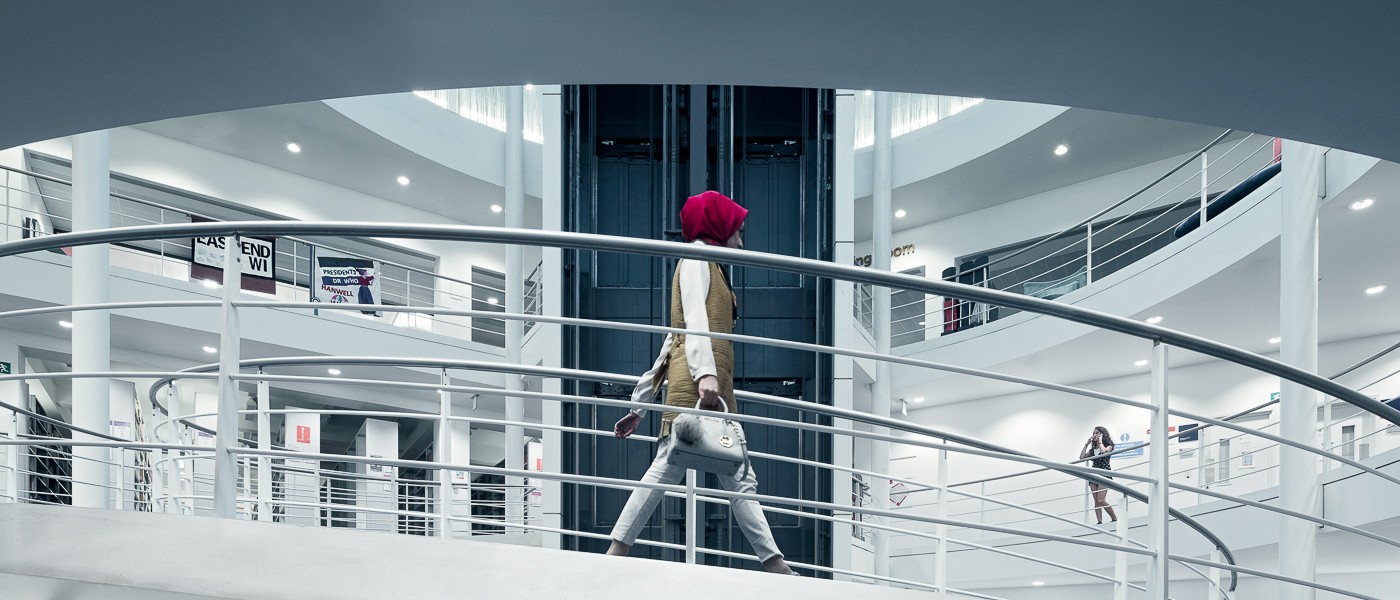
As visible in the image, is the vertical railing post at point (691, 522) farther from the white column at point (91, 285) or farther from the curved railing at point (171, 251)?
the curved railing at point (171, 251)

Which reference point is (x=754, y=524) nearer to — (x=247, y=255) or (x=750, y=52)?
(x=750, y=52)

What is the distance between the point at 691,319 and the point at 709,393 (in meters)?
0.21

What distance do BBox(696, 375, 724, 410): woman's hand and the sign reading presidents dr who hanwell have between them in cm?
769

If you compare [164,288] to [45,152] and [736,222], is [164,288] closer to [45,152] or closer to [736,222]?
[45,152]

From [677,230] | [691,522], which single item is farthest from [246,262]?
[691,522]

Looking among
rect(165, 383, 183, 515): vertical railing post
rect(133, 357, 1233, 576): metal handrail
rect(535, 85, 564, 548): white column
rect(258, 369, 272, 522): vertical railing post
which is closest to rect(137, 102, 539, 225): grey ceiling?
rect(535, 85, 564, 548): white column

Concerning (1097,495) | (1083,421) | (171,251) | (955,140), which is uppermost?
(955,140)

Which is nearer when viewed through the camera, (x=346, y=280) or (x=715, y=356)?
(x=715, y=356)

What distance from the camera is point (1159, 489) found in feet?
6.23

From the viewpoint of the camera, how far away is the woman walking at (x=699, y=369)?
Result: 237 centimetres

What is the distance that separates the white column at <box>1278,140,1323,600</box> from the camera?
5.10 meters

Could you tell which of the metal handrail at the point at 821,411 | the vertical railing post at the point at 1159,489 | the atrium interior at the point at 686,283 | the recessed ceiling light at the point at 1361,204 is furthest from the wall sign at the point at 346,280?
the vertical railing post at the point at 1159,489

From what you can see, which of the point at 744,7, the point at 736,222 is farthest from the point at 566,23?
the point at 736,222

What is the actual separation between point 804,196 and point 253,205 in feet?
29.2
